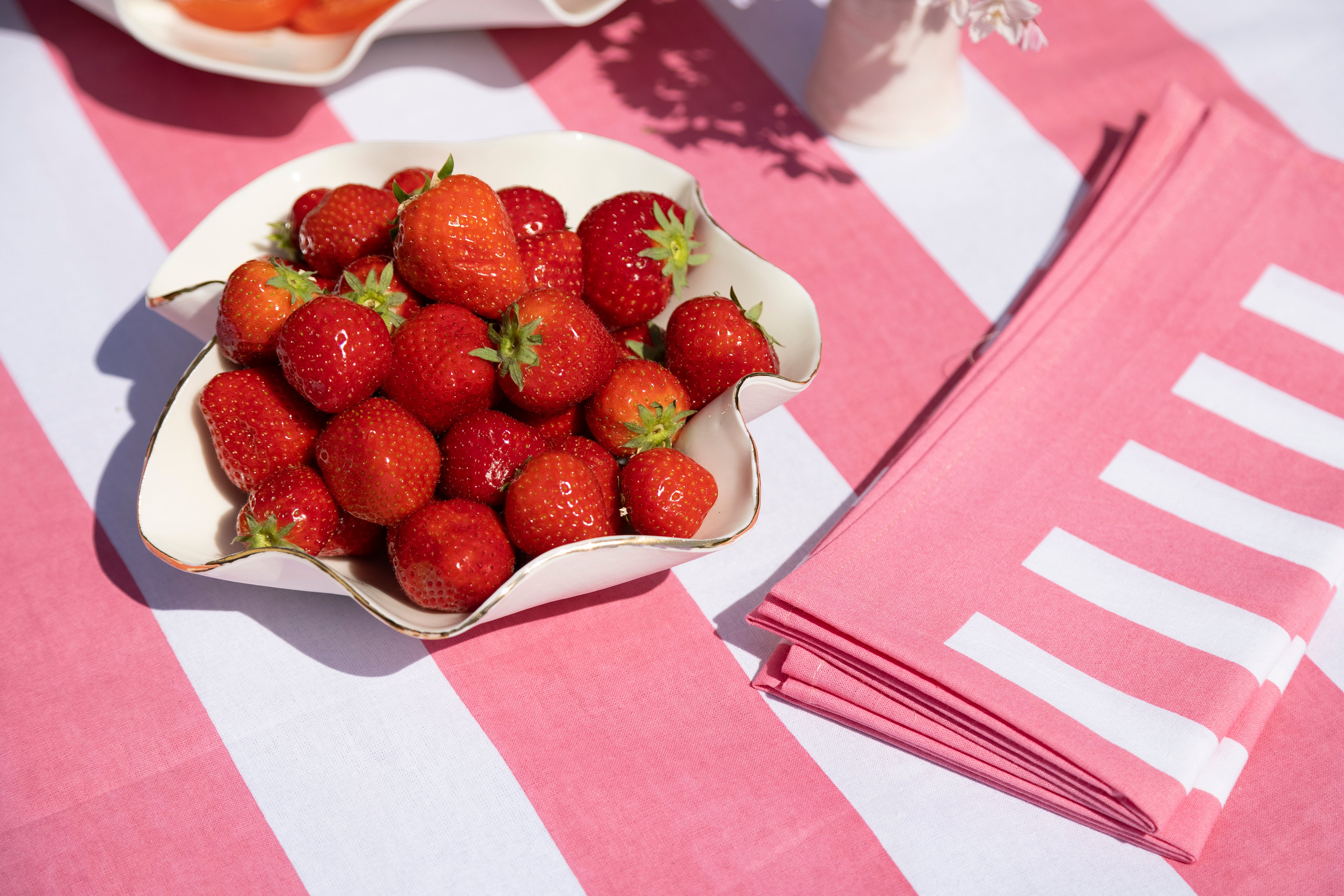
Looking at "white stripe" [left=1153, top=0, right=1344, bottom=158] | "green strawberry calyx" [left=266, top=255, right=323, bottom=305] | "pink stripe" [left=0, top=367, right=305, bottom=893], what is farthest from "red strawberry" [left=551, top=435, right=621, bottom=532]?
"white stripe" [left=1153, top=0, right=1344, bottom=158]

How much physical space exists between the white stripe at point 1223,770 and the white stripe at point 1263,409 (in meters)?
0.31

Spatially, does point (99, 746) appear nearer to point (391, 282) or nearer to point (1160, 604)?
point (391, 282)

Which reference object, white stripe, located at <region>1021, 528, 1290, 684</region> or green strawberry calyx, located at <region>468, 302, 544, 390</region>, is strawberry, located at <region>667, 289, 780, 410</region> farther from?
white stripe, located at <region>1021, 528, 1290, 684</region>

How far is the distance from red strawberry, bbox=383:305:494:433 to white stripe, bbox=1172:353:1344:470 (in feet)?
2.21

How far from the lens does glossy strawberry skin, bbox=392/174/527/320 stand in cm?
73

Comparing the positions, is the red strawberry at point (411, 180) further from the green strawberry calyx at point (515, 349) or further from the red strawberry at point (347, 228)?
the green strawberry calyx at point (515, 349)

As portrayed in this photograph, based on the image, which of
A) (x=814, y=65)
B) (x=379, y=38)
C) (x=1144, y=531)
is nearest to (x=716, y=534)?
(x=1144, y=531)

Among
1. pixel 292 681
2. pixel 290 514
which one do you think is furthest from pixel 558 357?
pixel 292 681

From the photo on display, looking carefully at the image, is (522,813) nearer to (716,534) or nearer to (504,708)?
(504,708)

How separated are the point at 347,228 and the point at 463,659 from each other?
0.37 meters

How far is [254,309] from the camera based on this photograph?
733 millimetres

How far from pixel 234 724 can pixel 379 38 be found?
860 mm

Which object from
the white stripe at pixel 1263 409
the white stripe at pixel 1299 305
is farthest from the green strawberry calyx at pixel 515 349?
the white stripe at pixel 1299 305

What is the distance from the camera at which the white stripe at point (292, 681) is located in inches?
27.7
